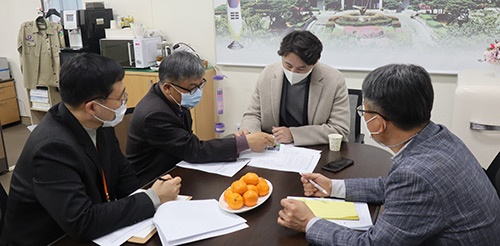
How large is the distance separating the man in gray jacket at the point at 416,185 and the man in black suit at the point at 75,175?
20.9 inches

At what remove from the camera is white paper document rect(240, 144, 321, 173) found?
1752mm

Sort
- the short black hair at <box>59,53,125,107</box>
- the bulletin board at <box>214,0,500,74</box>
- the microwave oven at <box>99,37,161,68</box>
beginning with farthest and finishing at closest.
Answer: the microwave oven at <box>99,37,161,68</box>
the bulletin board at <box>214,0,500,74</box>
the short black hair at <box>59,53,125,107</box>

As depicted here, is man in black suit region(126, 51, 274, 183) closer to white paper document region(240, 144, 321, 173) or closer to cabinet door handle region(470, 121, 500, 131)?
white paper document region(240, 144, 321, 173)

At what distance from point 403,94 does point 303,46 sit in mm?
1076

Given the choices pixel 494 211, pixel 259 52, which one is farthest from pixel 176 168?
pixel 259 52

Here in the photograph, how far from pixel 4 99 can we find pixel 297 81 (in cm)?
430

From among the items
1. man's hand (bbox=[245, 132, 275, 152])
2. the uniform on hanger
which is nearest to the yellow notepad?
man's hand (bbox=[245, 132, 275, 152])

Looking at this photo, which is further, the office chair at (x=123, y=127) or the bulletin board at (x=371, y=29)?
the bulletin board at (x=371, y=29)

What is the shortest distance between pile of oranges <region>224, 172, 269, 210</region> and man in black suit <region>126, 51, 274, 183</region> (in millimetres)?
382

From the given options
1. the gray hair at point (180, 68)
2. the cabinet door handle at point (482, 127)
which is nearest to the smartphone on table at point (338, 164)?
the gray hair at point (180, 68)

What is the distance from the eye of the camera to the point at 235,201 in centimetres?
134

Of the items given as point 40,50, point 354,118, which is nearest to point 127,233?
point 354,118

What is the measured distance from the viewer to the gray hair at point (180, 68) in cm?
184

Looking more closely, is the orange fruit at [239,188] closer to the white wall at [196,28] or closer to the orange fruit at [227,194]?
the orange fruit at [227,194]
